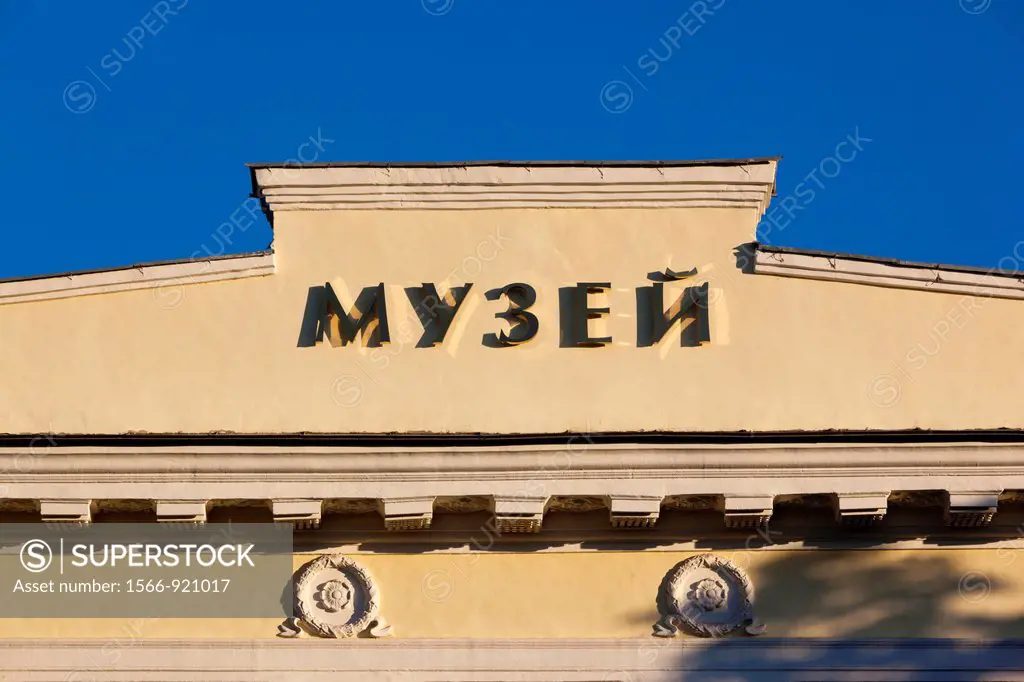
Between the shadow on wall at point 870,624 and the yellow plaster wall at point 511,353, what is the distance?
1467 mm

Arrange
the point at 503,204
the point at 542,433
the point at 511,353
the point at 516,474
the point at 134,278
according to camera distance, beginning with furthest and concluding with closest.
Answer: the point at 503,204 → the point at 134,278 → the point at 511,353 → the point at 542,433 → the point at 516,474

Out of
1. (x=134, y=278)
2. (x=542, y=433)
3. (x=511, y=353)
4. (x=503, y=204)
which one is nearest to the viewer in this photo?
(x=542, y=433)

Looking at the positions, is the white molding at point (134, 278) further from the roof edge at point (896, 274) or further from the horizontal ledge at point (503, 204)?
the roof edge at point (896, 274)

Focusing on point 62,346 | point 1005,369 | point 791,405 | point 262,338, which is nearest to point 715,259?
point 791,405

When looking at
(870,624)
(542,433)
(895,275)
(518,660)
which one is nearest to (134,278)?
(542,433)

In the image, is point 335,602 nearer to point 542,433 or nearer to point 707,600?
point 542,433

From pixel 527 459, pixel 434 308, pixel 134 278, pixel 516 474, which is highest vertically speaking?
pixel 134 278

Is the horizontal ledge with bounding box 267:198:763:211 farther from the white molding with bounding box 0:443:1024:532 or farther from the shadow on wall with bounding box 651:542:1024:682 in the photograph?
the shadow on wall with bounding box 651:542:1024:682

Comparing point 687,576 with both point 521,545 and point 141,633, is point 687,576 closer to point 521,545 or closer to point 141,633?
point 521,545

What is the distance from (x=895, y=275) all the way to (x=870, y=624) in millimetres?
3777

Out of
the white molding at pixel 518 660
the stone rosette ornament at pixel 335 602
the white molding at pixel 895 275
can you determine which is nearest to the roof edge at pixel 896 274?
the white molding at pixel 895 275

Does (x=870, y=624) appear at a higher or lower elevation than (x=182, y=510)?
lower

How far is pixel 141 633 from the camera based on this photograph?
1841 centimetres

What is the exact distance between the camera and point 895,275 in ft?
64.2
